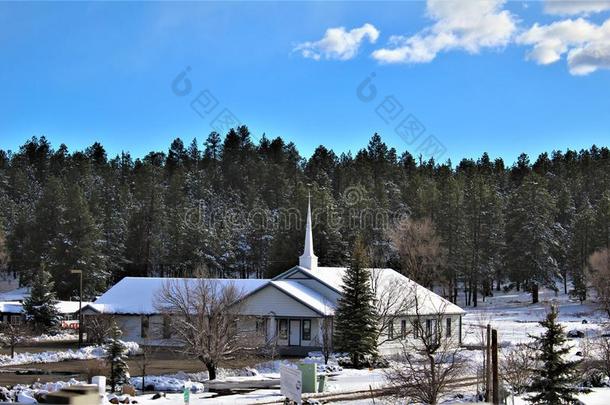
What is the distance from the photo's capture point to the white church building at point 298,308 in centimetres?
4809

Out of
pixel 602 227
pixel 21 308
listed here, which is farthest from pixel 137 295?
pixel 602 227

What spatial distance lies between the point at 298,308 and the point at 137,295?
1286 cm

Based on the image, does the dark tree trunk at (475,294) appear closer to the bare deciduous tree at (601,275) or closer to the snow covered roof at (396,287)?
the bare deciduous tree at (601,275)

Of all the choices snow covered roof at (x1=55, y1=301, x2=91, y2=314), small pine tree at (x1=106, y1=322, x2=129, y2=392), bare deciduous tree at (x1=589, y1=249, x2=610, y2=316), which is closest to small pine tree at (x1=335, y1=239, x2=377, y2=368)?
small pine tree at (x1=106, y1=322, x2=129, y2=392)

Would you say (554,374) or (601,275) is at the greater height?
(601,275)

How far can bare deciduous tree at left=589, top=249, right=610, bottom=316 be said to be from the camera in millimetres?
58250

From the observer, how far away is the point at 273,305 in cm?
4909

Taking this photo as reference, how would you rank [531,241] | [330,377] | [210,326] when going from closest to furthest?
[210,326] → [330,377] → [531,241]

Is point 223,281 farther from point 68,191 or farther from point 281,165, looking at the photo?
point 281,165

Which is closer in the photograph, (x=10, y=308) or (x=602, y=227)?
(x=10, y=308)

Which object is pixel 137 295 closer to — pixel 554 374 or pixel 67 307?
pixel 67 307

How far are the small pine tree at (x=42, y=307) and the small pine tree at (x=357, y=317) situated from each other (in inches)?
971

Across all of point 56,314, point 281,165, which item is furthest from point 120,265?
point 281,165

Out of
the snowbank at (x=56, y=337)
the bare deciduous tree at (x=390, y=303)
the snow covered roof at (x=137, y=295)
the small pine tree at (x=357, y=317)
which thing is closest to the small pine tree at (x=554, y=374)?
the small pine tree at (x=357, y=317)
